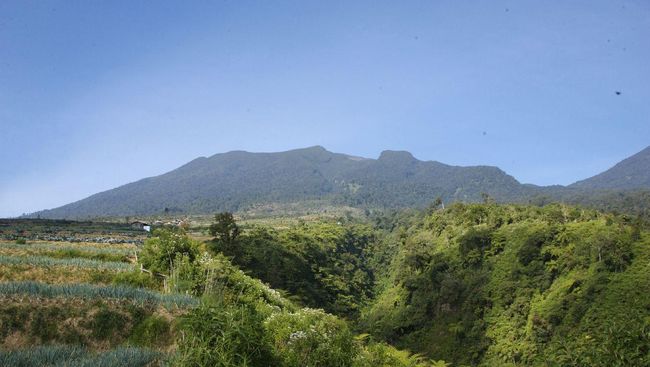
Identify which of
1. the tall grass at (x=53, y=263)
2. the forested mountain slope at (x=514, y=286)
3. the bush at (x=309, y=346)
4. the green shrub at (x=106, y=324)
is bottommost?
the forested mountain slope at (x=514, y=286)

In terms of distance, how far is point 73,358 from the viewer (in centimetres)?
779

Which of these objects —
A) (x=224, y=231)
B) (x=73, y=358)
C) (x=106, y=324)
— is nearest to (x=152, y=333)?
(x=106, y=324)

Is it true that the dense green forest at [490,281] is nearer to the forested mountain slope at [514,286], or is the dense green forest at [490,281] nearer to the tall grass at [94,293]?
the forested mountain slope at [514,286]

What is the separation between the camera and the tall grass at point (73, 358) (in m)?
7.18

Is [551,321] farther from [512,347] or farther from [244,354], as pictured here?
[244,354]

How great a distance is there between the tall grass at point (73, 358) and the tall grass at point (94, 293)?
3.84 meters

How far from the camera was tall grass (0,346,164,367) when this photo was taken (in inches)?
283

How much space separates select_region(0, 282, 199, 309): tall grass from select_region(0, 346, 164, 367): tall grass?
3.84 m

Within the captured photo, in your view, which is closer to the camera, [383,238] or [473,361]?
[473,361]

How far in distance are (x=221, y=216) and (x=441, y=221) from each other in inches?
2192

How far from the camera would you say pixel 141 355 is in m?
7.89

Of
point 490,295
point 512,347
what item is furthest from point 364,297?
point 512,347

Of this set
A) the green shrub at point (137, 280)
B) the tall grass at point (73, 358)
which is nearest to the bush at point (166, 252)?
the green shrub at point (137, 280)

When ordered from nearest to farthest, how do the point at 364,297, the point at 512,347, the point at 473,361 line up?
the point at 512,347, the point at 473,361, the point at 364,297
